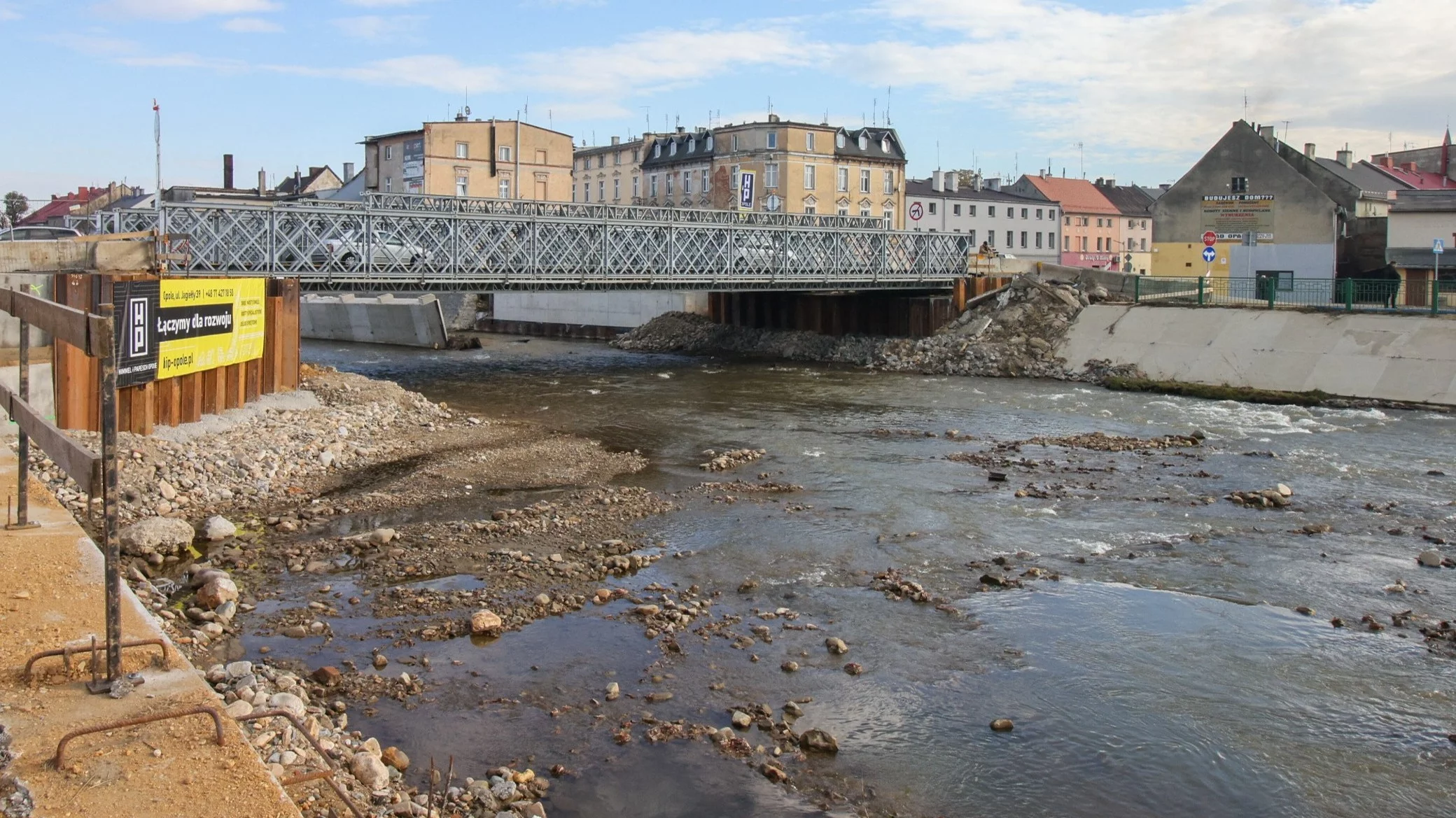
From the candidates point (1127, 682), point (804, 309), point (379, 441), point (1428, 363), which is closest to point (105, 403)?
point (1127, 682)

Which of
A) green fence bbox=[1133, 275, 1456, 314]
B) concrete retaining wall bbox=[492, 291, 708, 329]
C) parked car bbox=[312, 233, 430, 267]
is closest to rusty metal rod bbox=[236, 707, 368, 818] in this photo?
parked car bbox=[312, 233, 430, 267]

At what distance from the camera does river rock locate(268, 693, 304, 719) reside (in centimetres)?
995

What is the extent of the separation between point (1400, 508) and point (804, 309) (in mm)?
39676

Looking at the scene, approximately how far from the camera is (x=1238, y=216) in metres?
63.0

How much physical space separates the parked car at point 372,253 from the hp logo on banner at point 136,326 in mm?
15230

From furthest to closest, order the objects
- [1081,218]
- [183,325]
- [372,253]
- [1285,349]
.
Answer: [1081,218] < [1285,349] < [372,253] < [183,325]

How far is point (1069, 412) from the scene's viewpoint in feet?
115

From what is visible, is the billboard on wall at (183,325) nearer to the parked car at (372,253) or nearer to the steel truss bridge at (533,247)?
the steel truss bridge at (533,247)

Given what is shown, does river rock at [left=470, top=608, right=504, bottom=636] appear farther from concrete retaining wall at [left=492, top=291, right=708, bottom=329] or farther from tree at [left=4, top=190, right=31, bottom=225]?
tree at [left=4, top=190, right=31, bottom=225]

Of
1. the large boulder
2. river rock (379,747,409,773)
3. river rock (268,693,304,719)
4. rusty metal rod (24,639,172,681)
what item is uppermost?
rusty metal rod (24,639,172,681)

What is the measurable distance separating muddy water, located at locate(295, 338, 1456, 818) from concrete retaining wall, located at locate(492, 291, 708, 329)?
3902 cm

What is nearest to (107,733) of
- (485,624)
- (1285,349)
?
(485,624)

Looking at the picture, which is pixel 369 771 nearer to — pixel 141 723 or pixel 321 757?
pixel 321 757

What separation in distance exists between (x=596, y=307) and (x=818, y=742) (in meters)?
61.6
